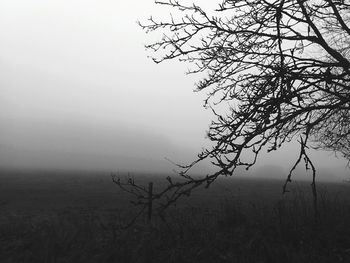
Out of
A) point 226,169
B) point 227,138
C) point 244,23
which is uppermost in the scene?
point 244,23

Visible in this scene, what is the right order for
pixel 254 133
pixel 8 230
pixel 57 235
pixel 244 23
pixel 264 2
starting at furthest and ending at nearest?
1. pixel 8 230
2. pixel 57 235
3. pixel 244 23
4. pixel 264 2
5. pixel 254 133

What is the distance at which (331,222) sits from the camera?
25.0 ft

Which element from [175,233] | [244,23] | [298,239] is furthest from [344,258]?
[244,23]

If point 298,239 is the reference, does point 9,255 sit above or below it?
below

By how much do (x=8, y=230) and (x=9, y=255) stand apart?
8.33 feet

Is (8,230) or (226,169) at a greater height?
(226,169)

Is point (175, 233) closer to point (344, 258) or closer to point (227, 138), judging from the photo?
point (344, 258)

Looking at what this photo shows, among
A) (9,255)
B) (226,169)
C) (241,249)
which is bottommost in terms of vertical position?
(9,255)

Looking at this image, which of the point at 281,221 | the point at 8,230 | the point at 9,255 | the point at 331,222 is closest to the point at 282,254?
the point at 281,221

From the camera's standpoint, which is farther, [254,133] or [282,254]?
[282,254]

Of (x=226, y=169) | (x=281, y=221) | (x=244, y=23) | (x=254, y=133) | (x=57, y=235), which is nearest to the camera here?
(x=226, y=169)

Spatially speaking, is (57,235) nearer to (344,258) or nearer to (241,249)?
(241,249)

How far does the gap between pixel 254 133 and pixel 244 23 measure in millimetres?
3376

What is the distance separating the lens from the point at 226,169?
3.53 metres
